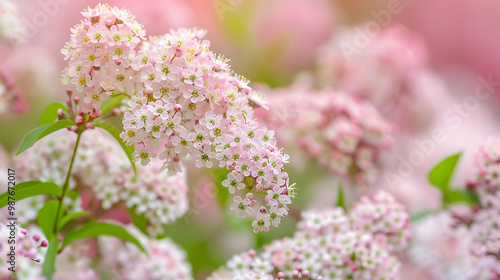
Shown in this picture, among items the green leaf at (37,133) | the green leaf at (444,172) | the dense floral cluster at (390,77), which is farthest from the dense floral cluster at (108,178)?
the dense floral cluster at (390,77)

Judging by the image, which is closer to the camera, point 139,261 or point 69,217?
point 69,217

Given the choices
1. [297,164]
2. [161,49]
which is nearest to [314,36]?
[297,164]

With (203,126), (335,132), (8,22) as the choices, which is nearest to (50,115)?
(203,126)

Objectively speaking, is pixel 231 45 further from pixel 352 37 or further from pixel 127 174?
pixel 127 174

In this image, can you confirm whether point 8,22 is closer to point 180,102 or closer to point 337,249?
point 180,102

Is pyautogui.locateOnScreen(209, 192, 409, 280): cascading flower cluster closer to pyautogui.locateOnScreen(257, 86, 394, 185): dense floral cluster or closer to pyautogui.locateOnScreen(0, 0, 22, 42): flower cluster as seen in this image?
pyautogui.locateOnScreen(257, 86, 394, 185): dense floral cluster

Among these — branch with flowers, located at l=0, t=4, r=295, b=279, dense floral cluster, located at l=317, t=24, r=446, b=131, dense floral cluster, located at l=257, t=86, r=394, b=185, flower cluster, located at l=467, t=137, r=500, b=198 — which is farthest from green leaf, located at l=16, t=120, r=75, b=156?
dense floral cluster, located at l=317, t=24, r=446, b=131
